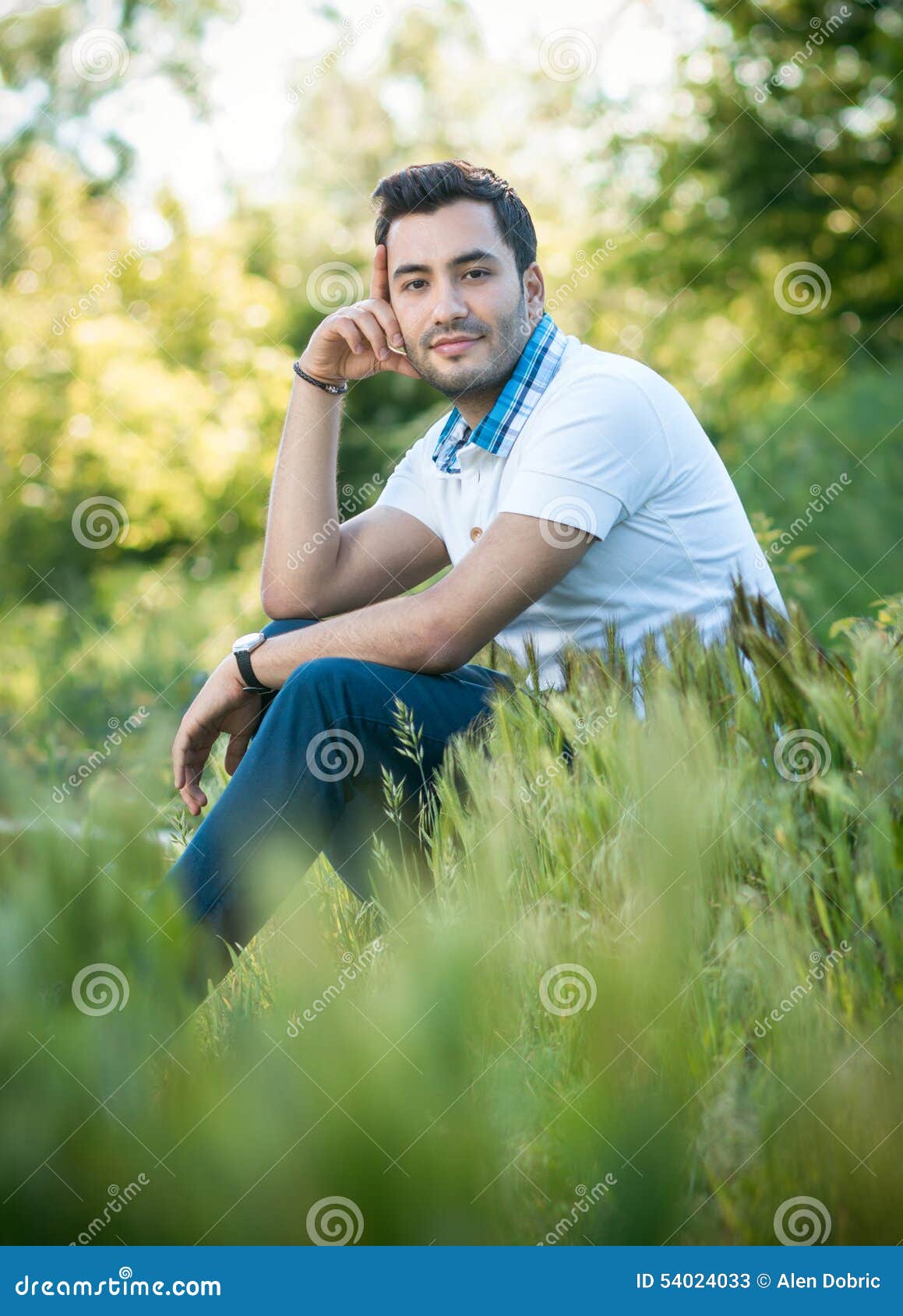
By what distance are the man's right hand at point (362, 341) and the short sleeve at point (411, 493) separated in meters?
0.25

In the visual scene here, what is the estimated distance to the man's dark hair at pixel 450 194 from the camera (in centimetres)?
329

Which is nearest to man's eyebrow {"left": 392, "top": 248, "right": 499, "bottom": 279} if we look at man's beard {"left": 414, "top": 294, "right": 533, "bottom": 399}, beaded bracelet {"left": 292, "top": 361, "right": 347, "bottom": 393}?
man's beard {"left": 414, "top": 294, "right": 533, "bottom": 399}

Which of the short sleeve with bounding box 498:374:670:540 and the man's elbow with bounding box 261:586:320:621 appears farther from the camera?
the man's elbow with bounding box 261:586:320:621

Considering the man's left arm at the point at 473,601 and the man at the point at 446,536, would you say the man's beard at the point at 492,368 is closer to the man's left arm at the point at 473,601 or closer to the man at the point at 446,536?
the man at the point at 446,536

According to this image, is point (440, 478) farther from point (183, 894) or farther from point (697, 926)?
point (183, 894)

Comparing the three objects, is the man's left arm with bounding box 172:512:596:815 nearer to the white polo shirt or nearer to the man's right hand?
the white polo shirt

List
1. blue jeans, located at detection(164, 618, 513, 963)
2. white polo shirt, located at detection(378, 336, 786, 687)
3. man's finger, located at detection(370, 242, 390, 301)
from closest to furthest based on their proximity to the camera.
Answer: blue jeans, located at detection(164, 618, 513, 963), white polo shirt, located at detection(378, 336, 786, 687), man's finger, located at detection(370, 242, 390, 301)

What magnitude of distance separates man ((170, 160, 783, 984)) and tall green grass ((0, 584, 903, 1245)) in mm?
381

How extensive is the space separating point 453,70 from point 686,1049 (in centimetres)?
3264

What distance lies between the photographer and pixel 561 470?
2.75 m

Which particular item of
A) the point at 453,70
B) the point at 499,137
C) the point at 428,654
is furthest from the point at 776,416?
the point at 453,70

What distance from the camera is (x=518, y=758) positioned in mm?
1994

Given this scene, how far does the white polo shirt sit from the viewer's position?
2783 mm

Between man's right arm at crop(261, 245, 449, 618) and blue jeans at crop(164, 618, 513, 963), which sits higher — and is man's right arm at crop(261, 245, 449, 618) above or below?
above
